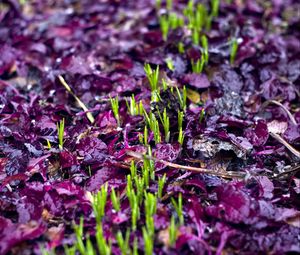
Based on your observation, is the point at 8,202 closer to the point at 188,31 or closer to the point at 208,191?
the point at 208,191

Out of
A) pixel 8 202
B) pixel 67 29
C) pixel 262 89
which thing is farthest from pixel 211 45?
pixel 8 202

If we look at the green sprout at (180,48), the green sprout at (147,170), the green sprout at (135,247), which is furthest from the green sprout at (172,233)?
the green sprout at (180,48)

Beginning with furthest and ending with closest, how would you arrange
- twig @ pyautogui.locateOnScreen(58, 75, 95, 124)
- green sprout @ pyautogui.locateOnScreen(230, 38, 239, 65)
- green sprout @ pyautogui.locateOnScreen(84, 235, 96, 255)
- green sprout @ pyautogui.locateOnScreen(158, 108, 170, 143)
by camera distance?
green sprout @ pyautogui.locateOnScreen(230, 38, 239, 65), twig @ pyautogui.locateOnScreen(58, 75, 95, 124), green sprout @ pyautogui.locateOnScreen(158, 108, 170, 143), green sprout @ pyautogui.locateOnScreen(84, 235, 96, 255)

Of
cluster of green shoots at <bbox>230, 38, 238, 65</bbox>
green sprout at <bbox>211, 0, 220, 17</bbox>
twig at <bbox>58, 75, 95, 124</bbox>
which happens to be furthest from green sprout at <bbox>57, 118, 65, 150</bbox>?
green sprout at <bbox>211, 0, 220, 17</bbox>

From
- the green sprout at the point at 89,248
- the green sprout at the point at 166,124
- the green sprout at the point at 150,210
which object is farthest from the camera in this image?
the green sprout at the point at 166,124

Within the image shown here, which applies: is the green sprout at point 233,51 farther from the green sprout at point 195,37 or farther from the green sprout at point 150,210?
the green sprout at point 150,210

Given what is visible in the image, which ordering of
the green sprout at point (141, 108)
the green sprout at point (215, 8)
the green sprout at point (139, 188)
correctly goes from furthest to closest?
1. the green sprout at point (215, 8)
2. the green sprout at point (141, 108)
3. the green sprout at point (139, 188)

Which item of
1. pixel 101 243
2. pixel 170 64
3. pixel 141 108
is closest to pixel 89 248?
pixel 101 243

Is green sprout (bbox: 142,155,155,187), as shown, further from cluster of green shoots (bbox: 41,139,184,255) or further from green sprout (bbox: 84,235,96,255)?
green sprout (bbox: 84,235,96,255)
